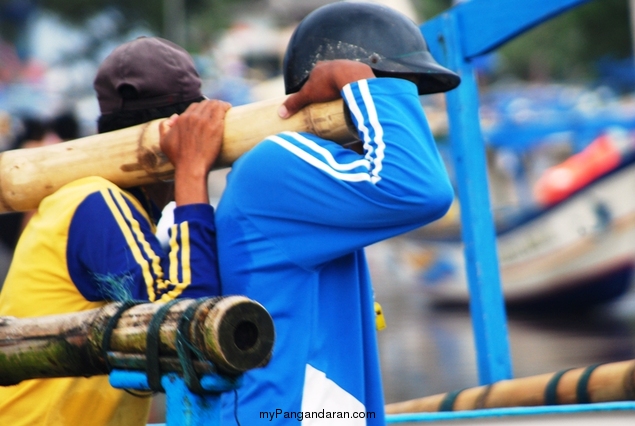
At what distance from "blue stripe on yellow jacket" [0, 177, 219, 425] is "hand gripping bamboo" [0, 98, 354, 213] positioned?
0.36 ft

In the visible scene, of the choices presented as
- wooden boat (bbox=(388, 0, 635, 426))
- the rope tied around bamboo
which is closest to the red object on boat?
wooden boat (bbox=(388, 0, 635, 426))

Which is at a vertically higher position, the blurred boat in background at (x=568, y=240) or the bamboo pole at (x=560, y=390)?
the blurred boat in background at (x=568, y=240)

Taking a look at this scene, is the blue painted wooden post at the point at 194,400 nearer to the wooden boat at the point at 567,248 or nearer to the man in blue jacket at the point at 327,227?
the man in blue jacket at the point at 327,227

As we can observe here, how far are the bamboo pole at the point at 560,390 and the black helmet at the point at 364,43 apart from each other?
1445 mm

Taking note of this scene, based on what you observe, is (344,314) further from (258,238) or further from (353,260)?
(258,238)

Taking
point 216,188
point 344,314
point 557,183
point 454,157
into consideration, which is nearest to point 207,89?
point 216,188

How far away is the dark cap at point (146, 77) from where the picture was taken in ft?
7.21

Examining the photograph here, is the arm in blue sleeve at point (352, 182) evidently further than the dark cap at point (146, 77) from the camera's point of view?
No

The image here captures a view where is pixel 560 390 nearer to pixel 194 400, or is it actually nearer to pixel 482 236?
pixel 482 236

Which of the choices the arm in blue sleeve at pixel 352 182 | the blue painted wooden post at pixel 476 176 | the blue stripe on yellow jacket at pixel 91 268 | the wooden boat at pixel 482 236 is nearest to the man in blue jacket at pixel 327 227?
the arm in blue sleeve at pixel 352 182

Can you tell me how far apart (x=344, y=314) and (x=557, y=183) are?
8.87 meters

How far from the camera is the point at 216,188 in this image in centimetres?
1772

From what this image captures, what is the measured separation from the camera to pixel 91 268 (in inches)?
77.7

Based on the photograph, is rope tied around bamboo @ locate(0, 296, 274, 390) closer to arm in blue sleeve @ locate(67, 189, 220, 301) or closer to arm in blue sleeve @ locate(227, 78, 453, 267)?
arm in blue sleeve @ locate(67, 189, 220, 301)
